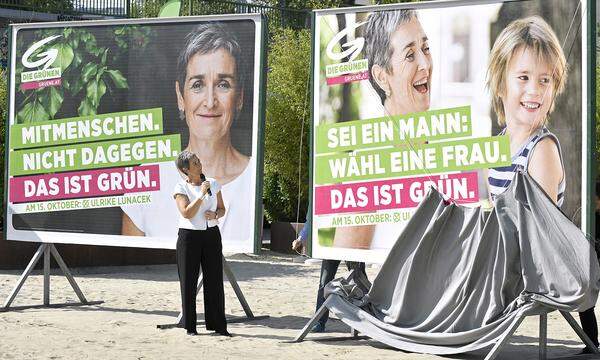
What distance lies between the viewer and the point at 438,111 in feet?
32.3

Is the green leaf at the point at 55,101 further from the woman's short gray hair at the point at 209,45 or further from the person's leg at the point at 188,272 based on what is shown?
the person's leg at the point at 188,272

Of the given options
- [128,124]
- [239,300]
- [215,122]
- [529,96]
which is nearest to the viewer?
[529,96]

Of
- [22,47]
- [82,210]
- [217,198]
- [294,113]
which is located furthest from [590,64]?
[294,113]

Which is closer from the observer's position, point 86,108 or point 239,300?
point 239,300

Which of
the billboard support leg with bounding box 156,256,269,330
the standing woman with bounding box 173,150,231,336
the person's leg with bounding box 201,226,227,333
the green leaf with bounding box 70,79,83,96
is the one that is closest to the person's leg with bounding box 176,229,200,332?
the standing woman with bounding box 173,150,231,336

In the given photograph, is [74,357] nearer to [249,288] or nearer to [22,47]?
[22,47]

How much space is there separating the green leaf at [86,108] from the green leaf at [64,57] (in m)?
0.47

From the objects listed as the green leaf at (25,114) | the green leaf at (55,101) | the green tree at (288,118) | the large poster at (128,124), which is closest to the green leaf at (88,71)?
the large poster at (128,124)

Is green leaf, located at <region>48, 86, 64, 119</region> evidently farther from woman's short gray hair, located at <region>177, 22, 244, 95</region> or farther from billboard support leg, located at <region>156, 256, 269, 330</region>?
billboard support leg, located at <region>156, 256, 269, 330</region>

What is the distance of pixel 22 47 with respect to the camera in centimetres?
1244

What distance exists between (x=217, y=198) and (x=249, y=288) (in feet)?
14.1

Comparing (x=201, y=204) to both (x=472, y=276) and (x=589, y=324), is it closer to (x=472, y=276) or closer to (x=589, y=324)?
(x=472, y=276)

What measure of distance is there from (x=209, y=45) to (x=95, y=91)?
1456mm

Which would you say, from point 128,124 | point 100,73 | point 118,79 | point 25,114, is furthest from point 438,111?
point 25,114
